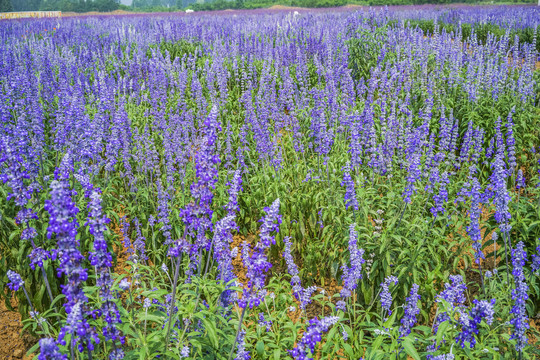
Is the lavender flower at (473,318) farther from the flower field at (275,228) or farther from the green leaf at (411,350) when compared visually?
the green leaf at (411,350)

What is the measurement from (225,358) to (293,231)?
260 cm

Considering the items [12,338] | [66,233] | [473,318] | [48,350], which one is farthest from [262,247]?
[12,338]

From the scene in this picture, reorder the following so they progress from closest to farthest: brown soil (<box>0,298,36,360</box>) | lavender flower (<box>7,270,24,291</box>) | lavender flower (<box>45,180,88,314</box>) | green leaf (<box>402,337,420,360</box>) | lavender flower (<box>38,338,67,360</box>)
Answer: lavender flower (<box>38,338,67,360</box>)
lavender flower (<box>45,180,88,314</box>)
lavender flower (<box>7,270,24,291</box>)
green leaf (<box>402,337,420,360</box>)
brown soil (<box>0,298,36,360</box>)

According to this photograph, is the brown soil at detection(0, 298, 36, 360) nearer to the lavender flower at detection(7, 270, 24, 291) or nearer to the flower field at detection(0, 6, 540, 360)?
the flower field at detection(0, 6, 540, 360)

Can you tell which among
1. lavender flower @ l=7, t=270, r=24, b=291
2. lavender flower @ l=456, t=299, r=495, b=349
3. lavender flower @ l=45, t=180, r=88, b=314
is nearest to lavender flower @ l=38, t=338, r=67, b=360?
lavender flower @ l=45, t=180, r=88, b=314

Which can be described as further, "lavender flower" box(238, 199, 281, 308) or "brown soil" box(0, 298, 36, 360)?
"brown soil" box(0, 298, 36, 360)

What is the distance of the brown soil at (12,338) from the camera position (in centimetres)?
406

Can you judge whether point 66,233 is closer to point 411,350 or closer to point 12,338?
point 411,350

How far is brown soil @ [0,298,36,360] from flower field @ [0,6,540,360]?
0.18 meters

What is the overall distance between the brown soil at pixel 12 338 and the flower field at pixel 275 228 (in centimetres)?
18

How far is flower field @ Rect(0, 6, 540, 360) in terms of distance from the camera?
261cm

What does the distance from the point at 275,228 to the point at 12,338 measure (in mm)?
3371

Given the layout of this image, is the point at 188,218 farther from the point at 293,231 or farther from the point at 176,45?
the point at 176,45

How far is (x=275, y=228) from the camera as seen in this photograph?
287cm
